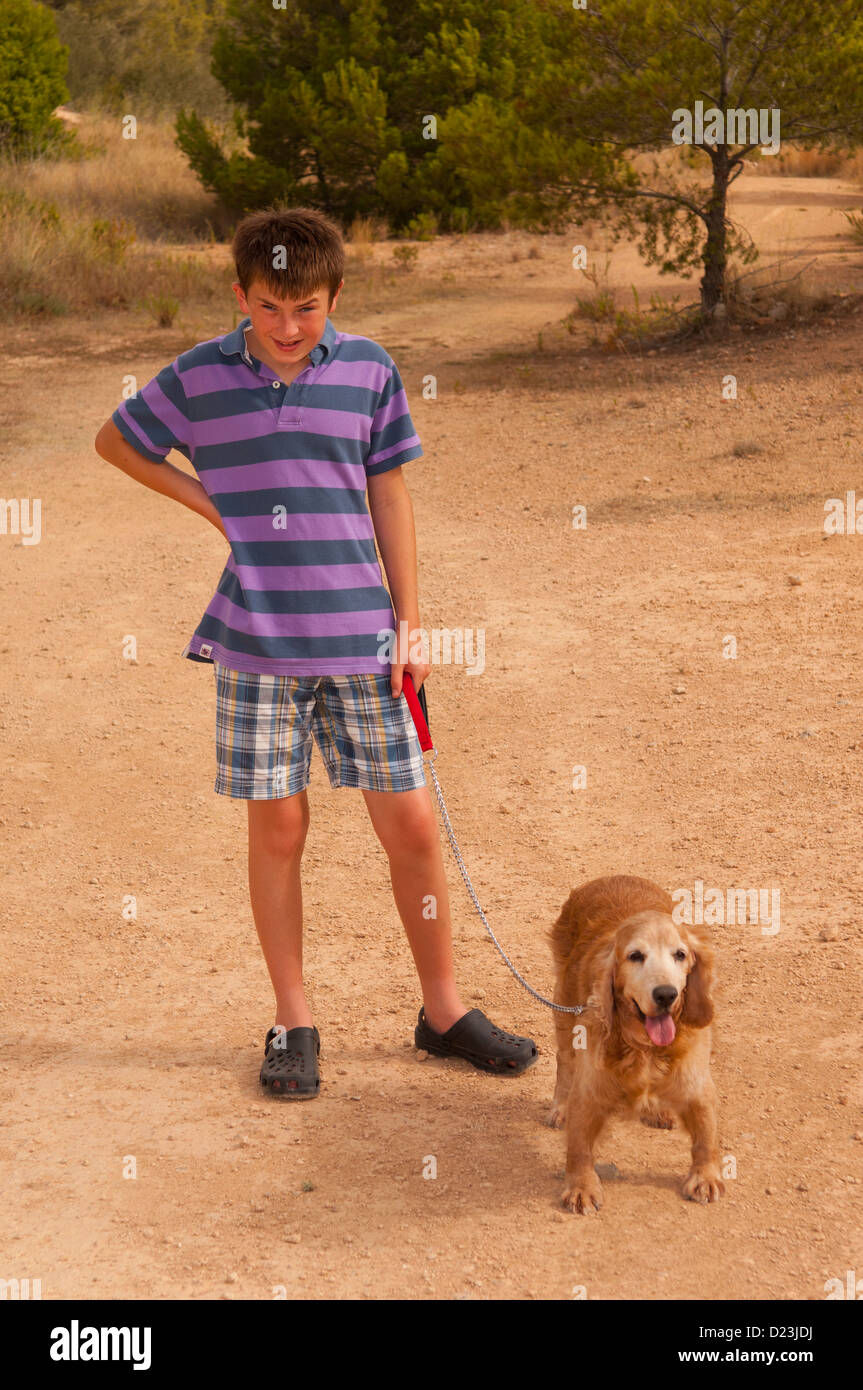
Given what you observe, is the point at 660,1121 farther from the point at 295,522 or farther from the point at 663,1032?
the point at 295,522

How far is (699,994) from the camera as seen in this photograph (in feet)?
9.32

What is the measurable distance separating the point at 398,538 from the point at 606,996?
1110 mm

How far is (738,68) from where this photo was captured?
10180mm

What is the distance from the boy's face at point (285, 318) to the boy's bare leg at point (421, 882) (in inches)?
39.7

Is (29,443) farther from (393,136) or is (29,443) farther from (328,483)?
(393,136)

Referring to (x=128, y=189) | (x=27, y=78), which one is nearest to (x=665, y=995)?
(x=128, y=189)

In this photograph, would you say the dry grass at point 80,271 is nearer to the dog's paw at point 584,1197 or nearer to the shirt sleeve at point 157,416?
the shirt sleeve at point 157,416

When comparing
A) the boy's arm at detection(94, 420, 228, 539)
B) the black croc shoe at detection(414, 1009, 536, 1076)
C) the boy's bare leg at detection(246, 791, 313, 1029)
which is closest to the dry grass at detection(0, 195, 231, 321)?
the boy's arm at detection(94, 420, 228, 539)

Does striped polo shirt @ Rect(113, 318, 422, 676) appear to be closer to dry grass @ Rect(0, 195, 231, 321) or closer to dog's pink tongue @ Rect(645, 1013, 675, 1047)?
dog's pink tongue @ Rect(645, 1013, 675, 1047)

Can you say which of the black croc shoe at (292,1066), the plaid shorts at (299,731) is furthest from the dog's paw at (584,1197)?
the plaid shorts at (299,731)

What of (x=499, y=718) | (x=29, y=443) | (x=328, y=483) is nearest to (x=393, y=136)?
(x=29, y=443)

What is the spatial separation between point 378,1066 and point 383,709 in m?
1.02

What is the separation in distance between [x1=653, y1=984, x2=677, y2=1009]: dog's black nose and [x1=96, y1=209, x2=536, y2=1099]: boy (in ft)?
2.45

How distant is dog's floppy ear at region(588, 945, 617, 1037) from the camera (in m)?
2.86
